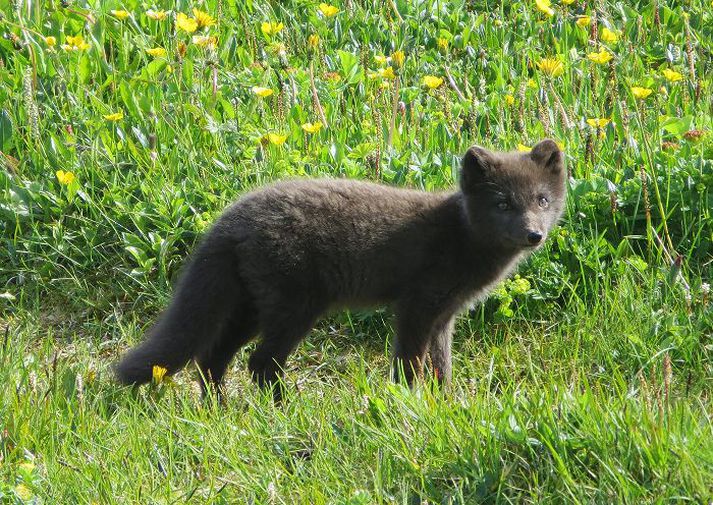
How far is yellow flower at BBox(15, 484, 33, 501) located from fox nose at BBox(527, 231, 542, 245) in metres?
2.56

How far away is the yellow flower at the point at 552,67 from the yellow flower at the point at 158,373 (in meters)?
3.10

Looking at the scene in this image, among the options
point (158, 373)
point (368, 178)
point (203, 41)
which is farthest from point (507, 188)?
point (203, 41)

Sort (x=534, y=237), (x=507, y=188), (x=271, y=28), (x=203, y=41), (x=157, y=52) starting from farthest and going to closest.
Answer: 1. (x=271, y=28)
2. (x=157, y=52)
3. (x=203, y=41)
4. (x=507, y=188)
5. (x=534, y=237)

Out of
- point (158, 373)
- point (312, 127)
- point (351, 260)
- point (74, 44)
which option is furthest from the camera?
point (74, 44)

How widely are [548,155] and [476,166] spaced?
386mm

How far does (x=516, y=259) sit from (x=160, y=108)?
256 centimetres

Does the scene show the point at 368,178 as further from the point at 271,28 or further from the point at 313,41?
the point at 271,28

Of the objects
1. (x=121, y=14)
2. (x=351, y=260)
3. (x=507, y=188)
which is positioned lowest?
(x=351, y=260)

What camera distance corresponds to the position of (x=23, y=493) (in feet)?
11.9

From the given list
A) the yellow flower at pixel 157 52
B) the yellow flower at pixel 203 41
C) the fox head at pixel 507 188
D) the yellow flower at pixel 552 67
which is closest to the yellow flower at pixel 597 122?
the yellow flower at pixel 552 67

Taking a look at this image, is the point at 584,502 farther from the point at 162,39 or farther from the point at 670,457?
the point at 162,39

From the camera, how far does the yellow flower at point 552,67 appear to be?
627 centimetres

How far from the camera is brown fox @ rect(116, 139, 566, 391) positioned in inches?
191

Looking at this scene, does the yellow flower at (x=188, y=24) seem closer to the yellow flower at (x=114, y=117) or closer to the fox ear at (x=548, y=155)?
the yellow flower at (x=114, y=117)
